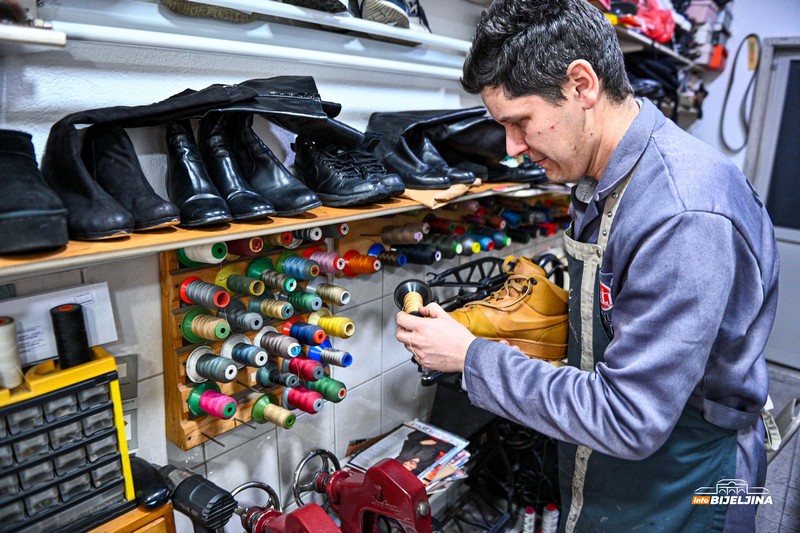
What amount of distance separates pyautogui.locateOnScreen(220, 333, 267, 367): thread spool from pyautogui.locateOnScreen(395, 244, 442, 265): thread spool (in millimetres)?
508

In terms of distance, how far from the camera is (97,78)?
884 millimetres

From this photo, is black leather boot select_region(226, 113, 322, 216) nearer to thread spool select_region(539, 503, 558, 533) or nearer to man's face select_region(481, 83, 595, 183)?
man's face select_region(481, 83, 595, 183)

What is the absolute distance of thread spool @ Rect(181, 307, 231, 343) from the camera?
3.17 ft

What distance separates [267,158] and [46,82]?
0.36 metres

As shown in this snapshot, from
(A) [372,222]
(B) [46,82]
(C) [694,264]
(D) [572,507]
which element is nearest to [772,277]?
(C) [694,264]

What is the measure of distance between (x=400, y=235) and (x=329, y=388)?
1.58 ft

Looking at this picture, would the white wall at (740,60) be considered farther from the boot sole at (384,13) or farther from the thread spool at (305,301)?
the thread spool at (305,301)

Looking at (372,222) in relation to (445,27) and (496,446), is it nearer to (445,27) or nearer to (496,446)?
(445,27)

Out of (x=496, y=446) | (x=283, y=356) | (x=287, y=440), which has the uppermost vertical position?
(x=283, y=356)

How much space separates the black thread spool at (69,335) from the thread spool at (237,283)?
29 centimetres

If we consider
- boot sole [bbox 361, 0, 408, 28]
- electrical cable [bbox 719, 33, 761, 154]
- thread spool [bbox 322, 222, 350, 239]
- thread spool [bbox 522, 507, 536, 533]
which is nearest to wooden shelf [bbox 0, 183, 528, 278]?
thread spool [bbox 322, 222, 350, 239]

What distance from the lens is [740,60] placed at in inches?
133

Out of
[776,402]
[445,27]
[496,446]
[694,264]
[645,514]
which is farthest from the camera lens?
[776,402]

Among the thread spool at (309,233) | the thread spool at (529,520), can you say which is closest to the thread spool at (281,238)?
the thread spool at (309,233)
